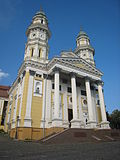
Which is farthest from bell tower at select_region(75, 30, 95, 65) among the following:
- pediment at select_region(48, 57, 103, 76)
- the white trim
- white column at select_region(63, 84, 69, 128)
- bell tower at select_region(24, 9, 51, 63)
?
the white trim

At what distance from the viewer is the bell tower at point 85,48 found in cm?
4141

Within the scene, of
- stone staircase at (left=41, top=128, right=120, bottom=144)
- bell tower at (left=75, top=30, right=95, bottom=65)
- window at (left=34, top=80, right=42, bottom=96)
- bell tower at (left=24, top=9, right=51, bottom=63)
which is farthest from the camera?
bell tower at (left=75, top=30, right=95, bottom=65)

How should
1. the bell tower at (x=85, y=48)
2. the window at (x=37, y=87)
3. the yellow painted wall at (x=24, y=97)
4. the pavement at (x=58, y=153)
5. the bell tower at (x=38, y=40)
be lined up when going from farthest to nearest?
the bell tower at (x=85, y=48), the bell tower at (x=38, y=40), the window at (x=37, y=87), the yellow painted wall at (x=24, y=97), the pavement at (x=58, y=153)

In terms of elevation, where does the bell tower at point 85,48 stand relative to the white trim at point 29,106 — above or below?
above

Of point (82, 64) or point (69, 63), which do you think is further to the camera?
point (82, 64)

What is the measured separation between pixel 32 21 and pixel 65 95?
22347 mm

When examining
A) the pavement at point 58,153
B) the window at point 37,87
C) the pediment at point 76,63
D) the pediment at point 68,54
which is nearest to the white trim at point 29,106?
the window at point 37,87

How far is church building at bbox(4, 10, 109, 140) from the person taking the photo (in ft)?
74.2

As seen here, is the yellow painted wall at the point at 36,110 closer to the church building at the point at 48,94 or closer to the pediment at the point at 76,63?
the church building at the point at 48,94

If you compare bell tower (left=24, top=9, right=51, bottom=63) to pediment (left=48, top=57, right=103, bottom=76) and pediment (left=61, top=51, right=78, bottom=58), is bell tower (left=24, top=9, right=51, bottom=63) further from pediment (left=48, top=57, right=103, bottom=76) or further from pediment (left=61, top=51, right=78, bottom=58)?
pediment (left=48, top=57, right=103, bottom=76)

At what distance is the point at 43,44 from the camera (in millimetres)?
32125

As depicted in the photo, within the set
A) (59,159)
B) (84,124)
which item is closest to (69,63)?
(84,124)

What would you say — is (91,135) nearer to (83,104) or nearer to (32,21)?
(83,104)

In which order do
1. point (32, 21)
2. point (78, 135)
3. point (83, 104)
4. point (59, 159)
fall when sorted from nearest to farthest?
point (59, 159) < point (78, 135) < point (83, 104) < point (32, 21)
